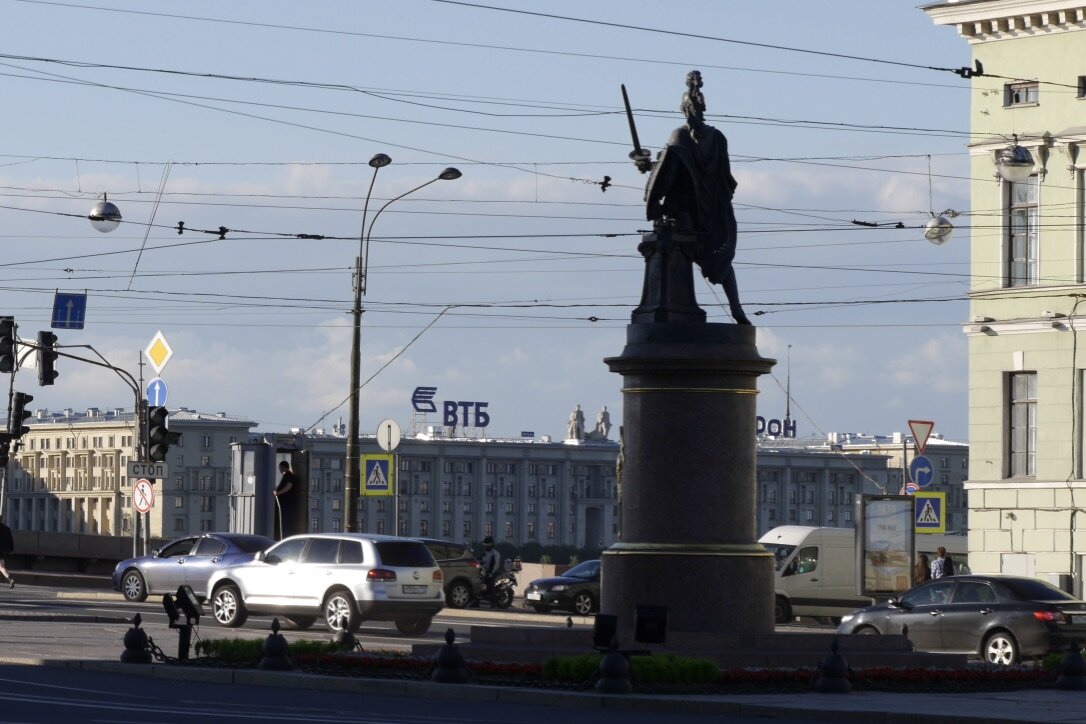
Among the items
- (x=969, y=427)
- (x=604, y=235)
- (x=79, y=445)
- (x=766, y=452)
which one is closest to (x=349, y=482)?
(x=604, y=235)

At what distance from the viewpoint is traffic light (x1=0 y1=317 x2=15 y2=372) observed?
1698 inches

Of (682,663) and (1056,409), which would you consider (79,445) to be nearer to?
(1056,409)

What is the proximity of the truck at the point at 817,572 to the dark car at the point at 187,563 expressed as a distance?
47.1 ft

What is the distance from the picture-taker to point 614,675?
20.2 m

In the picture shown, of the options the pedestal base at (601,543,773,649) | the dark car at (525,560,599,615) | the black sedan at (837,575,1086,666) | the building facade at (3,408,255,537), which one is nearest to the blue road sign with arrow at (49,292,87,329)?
the dark car at (525,560,599,615)

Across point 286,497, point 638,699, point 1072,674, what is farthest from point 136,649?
point 286,497

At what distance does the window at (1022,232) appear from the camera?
47.3m

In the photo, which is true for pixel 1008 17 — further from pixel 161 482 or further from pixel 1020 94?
pixel 161 482

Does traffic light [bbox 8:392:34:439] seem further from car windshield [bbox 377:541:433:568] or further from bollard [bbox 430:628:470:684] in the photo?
bollard [bbox 430:628:470:684]

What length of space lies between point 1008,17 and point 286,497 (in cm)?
1823

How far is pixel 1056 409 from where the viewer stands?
46.8 m

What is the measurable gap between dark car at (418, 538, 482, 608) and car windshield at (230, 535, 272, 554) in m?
7.22

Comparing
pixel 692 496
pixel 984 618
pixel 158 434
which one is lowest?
pixel 984 618

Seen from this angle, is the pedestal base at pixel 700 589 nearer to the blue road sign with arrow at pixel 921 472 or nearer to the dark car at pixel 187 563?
the dark car at pixel 187 563
